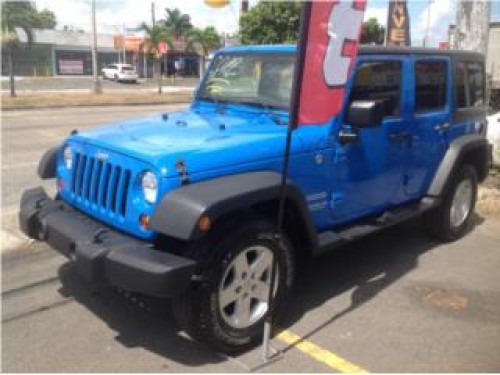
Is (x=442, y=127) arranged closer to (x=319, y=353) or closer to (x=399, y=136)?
(x=399, y=136)

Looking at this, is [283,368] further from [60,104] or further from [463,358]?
[60,104]

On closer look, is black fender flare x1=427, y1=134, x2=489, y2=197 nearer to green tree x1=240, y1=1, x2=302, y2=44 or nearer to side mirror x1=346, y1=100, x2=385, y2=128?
side mirror x1=346, y1=100, x2=385, y2=128

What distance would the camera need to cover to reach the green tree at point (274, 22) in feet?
60.0

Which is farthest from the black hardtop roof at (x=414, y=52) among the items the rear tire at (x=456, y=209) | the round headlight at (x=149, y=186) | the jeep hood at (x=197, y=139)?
the round headlight at (x=149, y=186)

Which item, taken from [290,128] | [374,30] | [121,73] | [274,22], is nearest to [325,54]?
[290,128]

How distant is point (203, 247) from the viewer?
12.8ft

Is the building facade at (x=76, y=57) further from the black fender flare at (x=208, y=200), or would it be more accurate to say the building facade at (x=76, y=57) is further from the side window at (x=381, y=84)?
the black fender flare at (x=208, y=200)

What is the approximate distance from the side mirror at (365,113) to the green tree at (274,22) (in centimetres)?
1385

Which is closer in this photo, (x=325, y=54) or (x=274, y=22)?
(x=325, y=54)

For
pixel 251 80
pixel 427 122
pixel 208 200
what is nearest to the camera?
pixel 208 200

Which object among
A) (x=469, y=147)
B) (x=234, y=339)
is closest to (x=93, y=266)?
(x=234, y=339)

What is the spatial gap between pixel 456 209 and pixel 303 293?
2.47m

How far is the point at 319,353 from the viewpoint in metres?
4.23

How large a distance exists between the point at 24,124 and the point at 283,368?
14.8 meters
